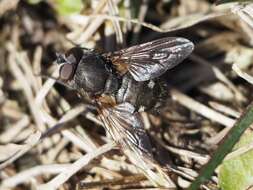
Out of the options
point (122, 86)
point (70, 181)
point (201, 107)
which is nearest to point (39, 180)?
point (70, 181)

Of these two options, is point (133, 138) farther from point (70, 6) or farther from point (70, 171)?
point (70, 6)

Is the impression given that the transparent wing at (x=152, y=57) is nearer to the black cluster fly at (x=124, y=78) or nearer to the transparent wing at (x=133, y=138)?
the black cluster fly at (x=124, y=78)

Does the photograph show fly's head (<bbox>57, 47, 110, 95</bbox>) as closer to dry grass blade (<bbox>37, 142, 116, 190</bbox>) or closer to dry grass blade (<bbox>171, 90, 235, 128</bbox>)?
dry grass blade (<bbox>37, 142, 116, 190</bbox>)

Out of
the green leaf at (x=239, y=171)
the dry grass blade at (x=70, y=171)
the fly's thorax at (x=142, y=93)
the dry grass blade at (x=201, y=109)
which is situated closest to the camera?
the green leaf at (x=239, y=171)

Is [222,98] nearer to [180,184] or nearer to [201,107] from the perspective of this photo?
[201,107]

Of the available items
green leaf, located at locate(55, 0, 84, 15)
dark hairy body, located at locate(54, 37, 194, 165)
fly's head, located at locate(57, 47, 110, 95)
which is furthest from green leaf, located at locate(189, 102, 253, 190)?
green leaf, located at locate(55, 0, 84, 15)

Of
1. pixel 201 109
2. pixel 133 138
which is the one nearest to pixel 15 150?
pixel 133 138

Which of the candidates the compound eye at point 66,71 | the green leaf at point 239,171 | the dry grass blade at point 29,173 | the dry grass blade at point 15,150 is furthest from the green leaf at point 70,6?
the green leaf at point 239,171
